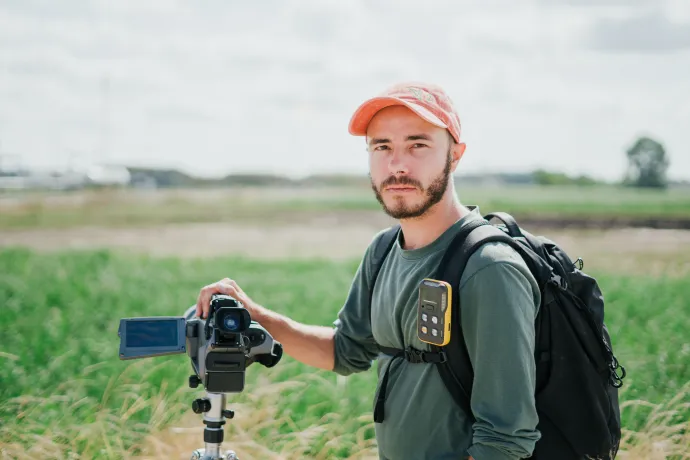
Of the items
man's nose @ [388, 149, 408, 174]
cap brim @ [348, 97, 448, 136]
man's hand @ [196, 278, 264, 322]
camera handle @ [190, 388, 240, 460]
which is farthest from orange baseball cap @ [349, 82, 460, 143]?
camera handle @ [190, 388, 240, 460]

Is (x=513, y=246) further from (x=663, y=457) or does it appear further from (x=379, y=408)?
(x=663, y=457)

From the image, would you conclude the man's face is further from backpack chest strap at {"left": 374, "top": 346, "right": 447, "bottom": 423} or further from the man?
backpack chest strap at {"left": 374, "top": 346, "right": 447, "bottom": 423}

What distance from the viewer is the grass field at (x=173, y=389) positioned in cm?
425

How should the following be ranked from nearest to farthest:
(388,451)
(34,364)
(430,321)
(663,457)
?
(430,321)
(388,451)
(663,457)
(34,364)

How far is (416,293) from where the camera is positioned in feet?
7.57

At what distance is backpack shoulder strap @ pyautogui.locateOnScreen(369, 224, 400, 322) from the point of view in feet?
8.62

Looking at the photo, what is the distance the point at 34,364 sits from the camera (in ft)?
20.1

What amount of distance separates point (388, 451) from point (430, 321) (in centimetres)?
53

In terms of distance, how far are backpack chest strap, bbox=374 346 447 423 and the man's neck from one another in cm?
34

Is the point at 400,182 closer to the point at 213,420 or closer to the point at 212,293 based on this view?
the point at 212,293

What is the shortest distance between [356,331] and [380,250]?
360 mm

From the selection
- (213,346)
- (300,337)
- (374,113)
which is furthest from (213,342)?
(374,113)

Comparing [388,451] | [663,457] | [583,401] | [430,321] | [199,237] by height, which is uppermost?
[430,321]

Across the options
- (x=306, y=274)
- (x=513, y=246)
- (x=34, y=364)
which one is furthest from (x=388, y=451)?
(x=306, y=274)
